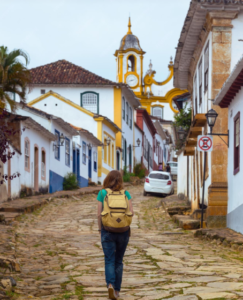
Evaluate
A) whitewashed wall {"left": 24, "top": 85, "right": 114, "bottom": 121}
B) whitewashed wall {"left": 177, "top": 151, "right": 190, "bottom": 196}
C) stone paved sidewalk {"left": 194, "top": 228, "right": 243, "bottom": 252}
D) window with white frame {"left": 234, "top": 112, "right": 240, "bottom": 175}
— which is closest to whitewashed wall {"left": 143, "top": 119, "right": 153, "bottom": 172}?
whitewashed wall {"left": 24, "top": 85, "right": 114, "bottom": 121}

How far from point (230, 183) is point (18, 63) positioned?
8.80m

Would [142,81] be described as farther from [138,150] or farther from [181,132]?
[181,132]

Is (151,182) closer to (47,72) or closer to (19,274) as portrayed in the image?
(47,72)

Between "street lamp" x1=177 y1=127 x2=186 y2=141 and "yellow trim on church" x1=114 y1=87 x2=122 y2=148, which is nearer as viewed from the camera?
"street lamp" x1=177 y1=127 x2=186 y2=141

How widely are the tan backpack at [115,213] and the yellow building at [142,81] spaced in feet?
188

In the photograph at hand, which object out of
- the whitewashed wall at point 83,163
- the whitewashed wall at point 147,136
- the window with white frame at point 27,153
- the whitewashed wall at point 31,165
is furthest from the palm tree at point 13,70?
the whitewashed wall at point 147,136

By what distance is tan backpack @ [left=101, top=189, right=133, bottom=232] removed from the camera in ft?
22.7

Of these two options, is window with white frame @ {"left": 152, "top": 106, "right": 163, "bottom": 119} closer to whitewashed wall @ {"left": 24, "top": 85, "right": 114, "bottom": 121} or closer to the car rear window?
whitewashed wall @ {"left": 24, "top": 85, "right": 114, "bottom": 121}

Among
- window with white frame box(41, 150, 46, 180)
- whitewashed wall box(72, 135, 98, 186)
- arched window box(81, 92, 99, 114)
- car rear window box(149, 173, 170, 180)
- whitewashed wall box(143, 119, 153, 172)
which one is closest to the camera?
window with white frame box(41, 150, 46, 180)

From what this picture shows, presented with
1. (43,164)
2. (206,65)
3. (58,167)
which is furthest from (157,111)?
(206,65)

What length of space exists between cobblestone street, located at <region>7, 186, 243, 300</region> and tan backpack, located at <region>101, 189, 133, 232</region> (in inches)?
35.4

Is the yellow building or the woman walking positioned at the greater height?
the yellow building

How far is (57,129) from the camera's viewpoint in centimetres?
2738

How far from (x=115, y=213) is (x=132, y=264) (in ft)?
9.51
